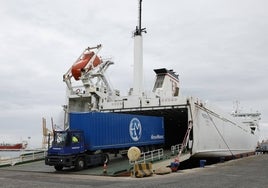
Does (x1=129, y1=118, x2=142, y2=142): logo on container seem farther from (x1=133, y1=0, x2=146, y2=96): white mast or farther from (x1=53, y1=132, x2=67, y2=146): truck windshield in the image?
(x1=133, y1=0, x2=146, y2=96): white mast

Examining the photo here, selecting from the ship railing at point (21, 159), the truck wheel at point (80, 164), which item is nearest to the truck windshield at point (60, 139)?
the truck wheel at point (80, 164)

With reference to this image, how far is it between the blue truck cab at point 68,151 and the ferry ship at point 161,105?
25.0 ft

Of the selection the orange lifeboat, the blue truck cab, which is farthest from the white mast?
the blue truck cab

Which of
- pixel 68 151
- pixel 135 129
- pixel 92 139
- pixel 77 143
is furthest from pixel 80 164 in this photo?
pixel 135 129

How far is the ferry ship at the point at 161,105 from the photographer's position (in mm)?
26234

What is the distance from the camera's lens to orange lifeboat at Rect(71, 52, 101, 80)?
33219 millimetres

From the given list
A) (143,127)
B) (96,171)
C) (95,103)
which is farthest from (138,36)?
(96,171)

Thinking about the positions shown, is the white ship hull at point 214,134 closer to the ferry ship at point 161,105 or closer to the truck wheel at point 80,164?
the ferry ship at point 161,105

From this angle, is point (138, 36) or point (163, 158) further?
point (138, 36)

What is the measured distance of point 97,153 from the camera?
855 inches

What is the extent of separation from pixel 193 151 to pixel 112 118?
6.62 metres

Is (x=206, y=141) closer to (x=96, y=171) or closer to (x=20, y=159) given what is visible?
(x=96, y=171)

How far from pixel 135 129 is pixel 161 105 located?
11.3 ft

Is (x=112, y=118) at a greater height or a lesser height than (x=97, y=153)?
greater
